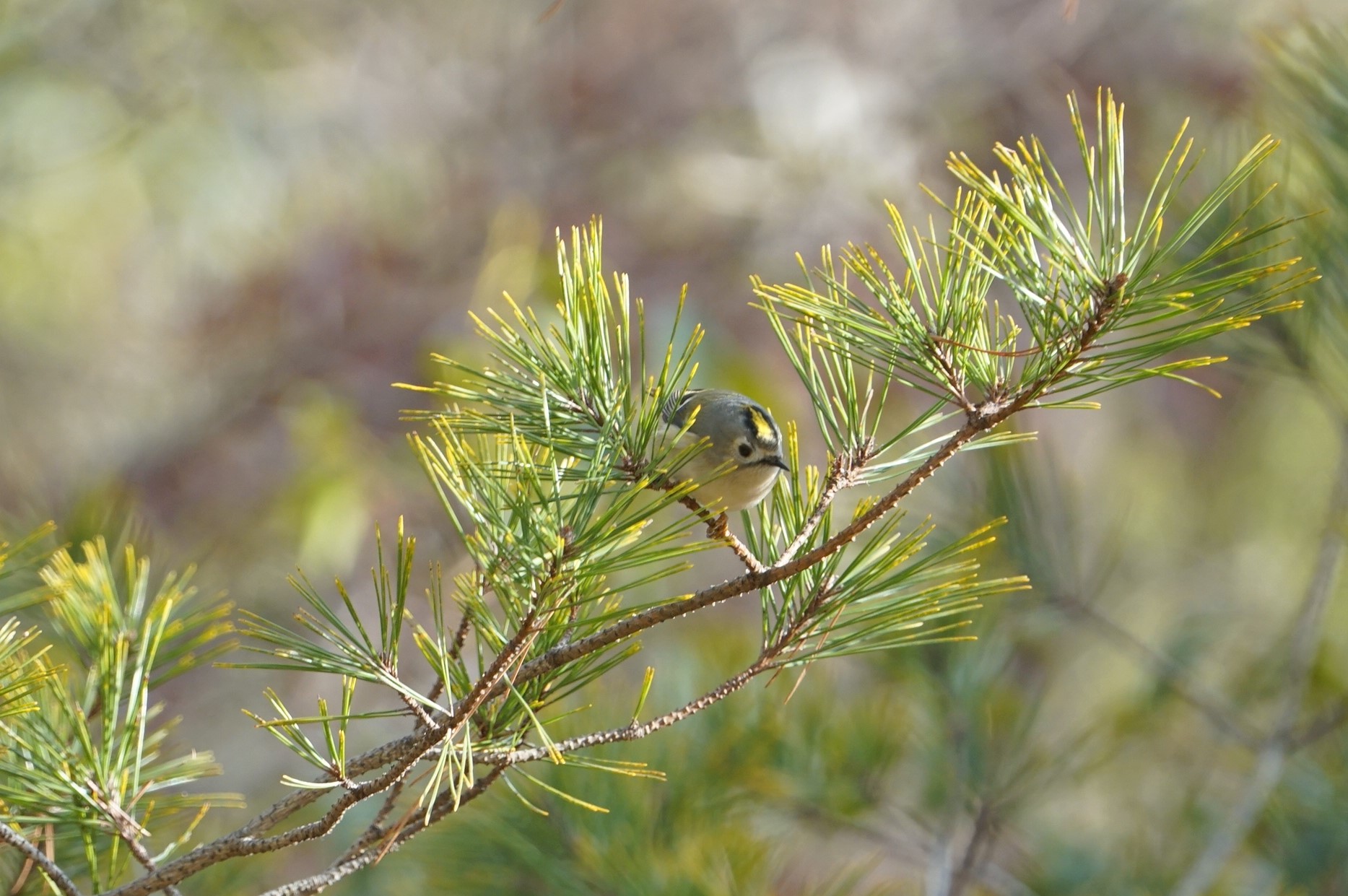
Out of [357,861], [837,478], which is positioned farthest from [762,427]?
[357,861]

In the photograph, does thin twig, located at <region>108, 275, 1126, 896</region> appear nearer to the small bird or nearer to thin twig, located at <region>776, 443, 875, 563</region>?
thin twig, located at <region>776, 443, 875, 563</region>

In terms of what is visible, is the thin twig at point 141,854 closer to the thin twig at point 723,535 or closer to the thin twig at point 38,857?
the thin twig at point 38,857

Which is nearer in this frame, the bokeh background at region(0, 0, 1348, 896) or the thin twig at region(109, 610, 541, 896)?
the thin twig at region(109, 610, 541, 896)

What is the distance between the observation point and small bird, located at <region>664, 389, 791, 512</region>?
689 mm

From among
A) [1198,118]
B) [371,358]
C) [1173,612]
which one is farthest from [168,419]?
[1198,118]

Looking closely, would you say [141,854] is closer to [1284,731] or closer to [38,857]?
[38,857]

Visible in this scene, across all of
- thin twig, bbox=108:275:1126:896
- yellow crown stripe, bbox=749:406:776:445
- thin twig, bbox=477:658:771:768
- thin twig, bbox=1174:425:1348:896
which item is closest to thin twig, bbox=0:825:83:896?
thin twig, bbox=108:275:1126:896

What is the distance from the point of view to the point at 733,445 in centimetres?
76

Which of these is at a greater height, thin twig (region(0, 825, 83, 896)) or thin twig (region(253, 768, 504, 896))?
thin twig (region(0, 825, 83, 896))

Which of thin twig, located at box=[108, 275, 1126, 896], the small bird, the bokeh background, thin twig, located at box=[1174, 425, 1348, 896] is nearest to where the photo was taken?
thin twig, located at box=[108, 275, 1126, 896]

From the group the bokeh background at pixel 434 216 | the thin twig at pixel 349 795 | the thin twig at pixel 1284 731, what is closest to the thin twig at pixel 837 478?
the thin twig at pixel 349 795

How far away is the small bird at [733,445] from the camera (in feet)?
2.26

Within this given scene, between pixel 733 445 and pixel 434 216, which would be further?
pixel 434 216

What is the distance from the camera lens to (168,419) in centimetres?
302
